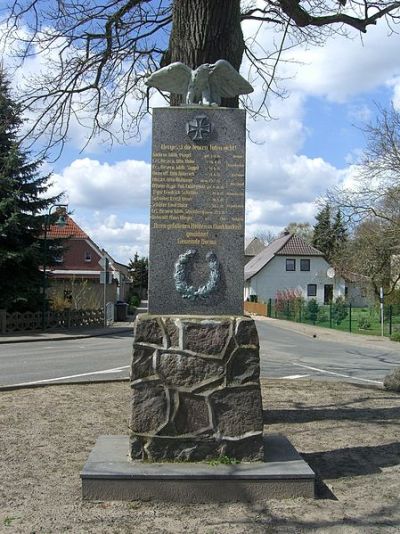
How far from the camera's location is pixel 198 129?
5.35 meters

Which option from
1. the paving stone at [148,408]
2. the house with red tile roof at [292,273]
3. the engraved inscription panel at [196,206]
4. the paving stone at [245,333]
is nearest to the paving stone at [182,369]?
the paving stone at [148,408]

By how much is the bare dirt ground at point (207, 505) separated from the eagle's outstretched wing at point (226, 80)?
3537mm

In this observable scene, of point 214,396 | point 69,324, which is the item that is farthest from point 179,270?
point 69,324

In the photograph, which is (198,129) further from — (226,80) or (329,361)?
(329,361)

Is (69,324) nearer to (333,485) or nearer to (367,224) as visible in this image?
(367,224)

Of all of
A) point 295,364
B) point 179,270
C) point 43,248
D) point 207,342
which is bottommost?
point 295,364

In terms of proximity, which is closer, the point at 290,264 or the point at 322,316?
the point at 322,316

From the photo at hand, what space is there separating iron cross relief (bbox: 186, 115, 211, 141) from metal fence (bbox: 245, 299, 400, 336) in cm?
2655

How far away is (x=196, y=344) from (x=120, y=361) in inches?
439

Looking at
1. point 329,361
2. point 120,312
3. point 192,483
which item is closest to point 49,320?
point 120,312

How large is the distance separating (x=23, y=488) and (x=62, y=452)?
1097 millimetres

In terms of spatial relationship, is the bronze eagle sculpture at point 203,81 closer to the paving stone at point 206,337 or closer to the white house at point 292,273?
the paving stone at point 206,337

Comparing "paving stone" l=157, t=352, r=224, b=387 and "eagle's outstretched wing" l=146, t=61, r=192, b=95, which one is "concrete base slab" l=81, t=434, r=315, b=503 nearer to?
"paving stone" l=157, t=352, r=224, b=387

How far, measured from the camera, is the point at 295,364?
15930 mm
